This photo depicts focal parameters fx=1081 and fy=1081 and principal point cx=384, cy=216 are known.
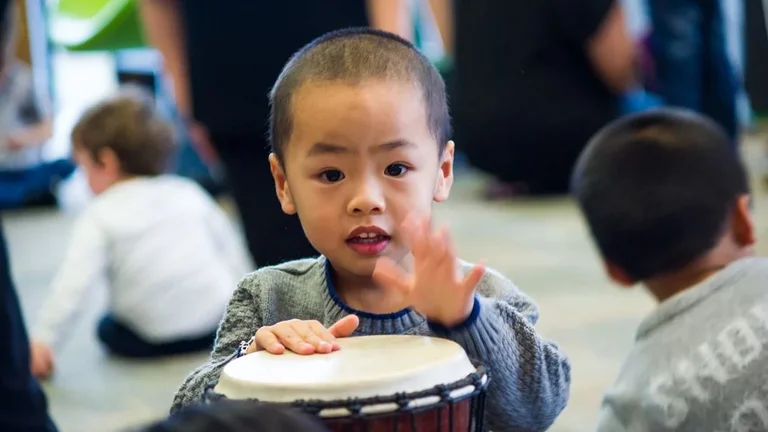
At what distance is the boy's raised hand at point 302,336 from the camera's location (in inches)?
44.0

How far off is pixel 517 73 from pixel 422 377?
11.3ft

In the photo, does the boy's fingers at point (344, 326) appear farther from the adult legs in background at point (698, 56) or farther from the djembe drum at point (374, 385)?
the adult legs in background at point (698, 56)

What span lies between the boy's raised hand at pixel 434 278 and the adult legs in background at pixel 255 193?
92 centimetres

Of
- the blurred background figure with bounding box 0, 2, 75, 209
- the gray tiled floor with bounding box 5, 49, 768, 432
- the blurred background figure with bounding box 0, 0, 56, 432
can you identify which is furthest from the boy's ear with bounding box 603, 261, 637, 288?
the blurred background figure with bounding box 0, 2, 75, 209

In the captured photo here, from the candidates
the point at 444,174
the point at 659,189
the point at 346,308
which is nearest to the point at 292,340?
the point at 346,308

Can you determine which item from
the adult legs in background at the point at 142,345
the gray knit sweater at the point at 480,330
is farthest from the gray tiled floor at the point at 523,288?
the gray knit sweater at the point at 480,330

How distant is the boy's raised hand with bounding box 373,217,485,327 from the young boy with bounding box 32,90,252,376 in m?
1.70

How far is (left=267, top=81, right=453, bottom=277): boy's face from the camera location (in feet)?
3.78

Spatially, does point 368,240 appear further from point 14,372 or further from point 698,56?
point 698,56

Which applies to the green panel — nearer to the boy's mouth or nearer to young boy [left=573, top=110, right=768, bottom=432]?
young boy [left=573, top=110, right=768, bottom=432]

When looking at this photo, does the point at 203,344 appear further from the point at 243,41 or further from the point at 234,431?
the point at 234,431

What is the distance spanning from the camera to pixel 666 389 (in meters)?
1.38

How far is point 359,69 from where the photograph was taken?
1.17 meters

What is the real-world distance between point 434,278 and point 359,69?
0.25m
